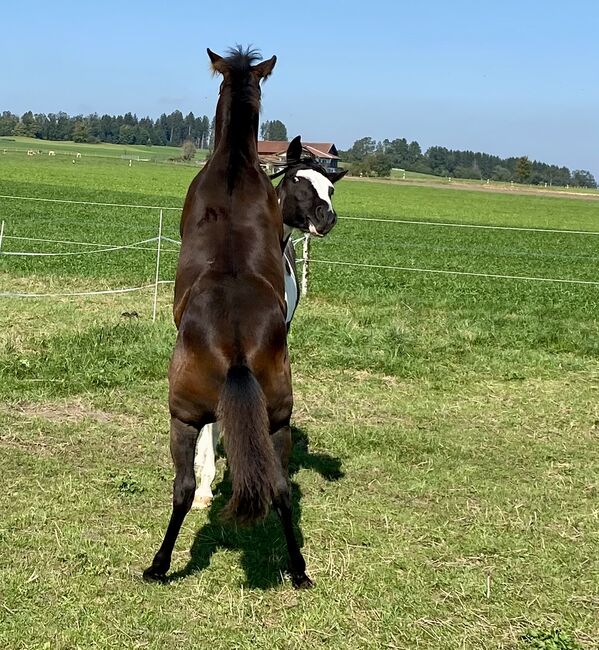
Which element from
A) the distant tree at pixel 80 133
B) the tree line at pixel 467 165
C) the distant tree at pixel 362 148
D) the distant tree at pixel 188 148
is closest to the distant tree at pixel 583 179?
the tree line at pixel 467 165

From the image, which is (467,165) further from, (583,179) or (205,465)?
(205,465)

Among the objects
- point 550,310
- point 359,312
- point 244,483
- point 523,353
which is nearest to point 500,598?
point 244,483

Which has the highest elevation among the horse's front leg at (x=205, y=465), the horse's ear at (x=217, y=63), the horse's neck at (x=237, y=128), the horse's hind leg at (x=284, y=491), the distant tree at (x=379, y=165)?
the distant tree at (x=379, y=165)

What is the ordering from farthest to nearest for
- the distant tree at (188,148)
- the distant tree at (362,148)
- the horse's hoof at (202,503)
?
the distant tree at (362,148)
the distant tree at (188,148)
the horse's hoof at (202,503)

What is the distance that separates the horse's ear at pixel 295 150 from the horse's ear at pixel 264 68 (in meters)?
1.04

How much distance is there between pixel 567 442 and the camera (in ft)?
20.9

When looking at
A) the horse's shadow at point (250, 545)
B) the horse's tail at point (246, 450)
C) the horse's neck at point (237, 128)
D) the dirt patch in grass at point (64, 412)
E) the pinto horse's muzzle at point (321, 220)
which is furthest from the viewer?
the dirt patch in grass at point (64, 412)

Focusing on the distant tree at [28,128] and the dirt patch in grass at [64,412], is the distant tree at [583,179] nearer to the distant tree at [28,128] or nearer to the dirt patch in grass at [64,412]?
the distant tree at [28,128]

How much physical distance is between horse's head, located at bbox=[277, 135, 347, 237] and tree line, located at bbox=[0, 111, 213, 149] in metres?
115

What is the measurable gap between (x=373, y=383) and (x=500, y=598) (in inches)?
157

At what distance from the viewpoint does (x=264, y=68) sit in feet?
14.3

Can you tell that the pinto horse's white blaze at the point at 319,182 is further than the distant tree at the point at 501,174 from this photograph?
No

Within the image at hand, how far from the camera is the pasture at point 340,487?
140 inches

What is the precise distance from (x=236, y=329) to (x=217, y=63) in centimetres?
169
